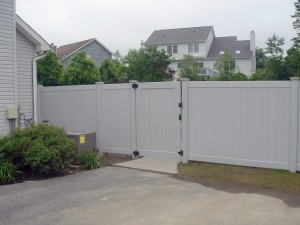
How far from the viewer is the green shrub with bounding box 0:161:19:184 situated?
7.35 meters

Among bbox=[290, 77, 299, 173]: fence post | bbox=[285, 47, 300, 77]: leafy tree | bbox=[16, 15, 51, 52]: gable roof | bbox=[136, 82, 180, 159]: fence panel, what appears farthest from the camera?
bbox=[285, 47, 300, 77]: leafy tree

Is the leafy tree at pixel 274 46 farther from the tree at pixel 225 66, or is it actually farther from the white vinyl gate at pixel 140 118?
the white vinyl gate at pixel 140 118

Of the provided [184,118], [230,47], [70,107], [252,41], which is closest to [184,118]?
[184,118]

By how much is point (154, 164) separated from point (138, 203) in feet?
9.50

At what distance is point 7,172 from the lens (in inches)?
293

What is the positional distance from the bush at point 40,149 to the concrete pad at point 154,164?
1.52m

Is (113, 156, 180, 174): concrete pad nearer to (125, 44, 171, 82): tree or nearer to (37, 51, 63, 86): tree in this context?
(37, 51, 63, 86): tree

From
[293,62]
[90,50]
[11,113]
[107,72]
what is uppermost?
[90,50]

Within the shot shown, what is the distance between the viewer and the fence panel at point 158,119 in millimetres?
9008

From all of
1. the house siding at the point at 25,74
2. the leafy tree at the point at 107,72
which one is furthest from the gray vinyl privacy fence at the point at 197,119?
the leafy tree at the point at 107,72

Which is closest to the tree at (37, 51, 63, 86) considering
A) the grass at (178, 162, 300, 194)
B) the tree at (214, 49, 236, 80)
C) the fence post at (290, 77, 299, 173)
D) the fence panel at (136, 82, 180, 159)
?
the fence panel at (136, 82, 180, 159)

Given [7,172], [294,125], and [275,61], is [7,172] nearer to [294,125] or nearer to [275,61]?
[294,125]

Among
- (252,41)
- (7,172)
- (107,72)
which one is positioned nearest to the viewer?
(7,172)

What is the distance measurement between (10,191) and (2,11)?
5.27 metres
